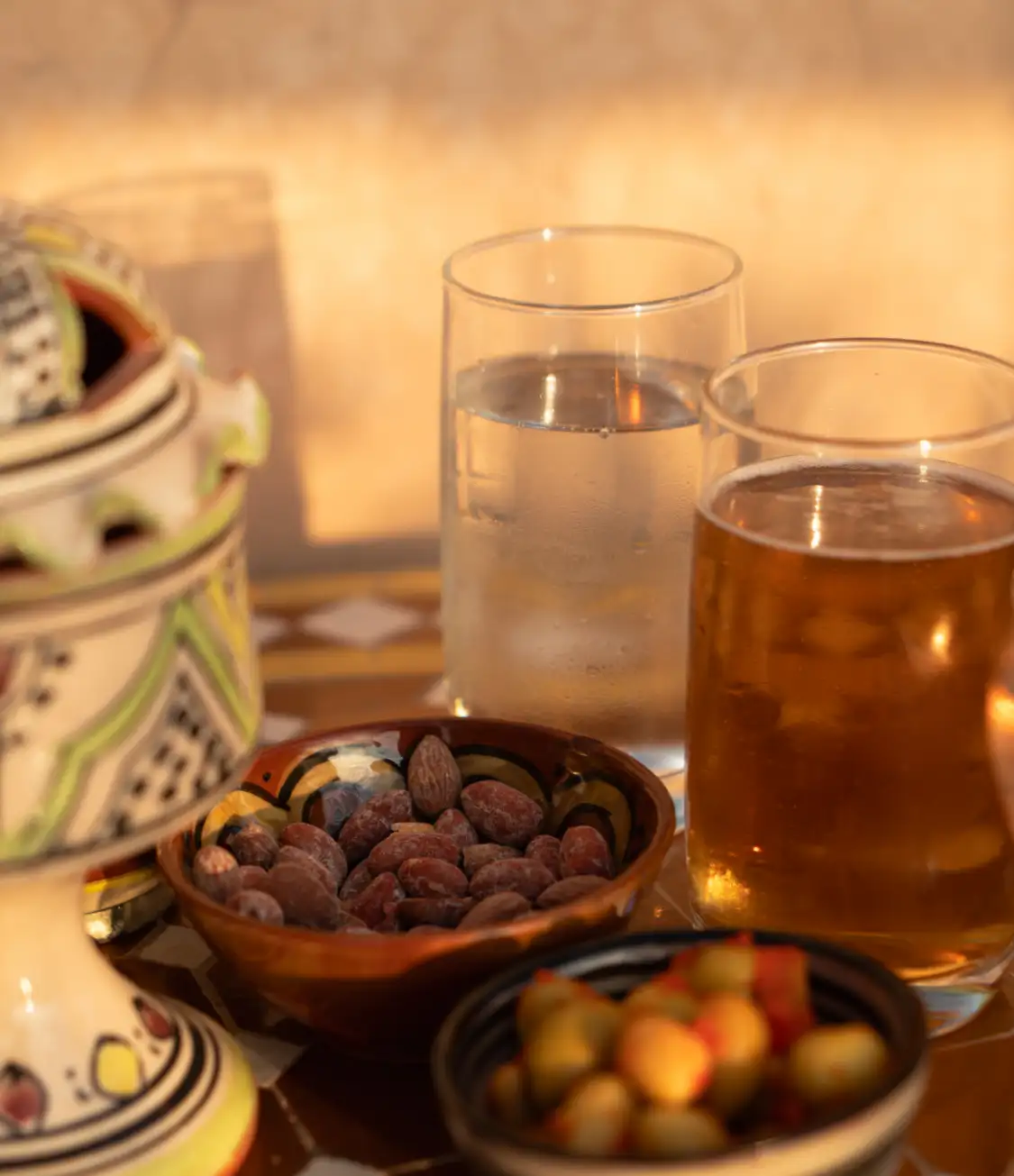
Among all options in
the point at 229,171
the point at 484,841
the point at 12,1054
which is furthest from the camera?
the point at 229,171

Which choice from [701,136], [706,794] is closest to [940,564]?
[706,794]

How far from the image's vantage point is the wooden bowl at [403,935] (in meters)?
0.52

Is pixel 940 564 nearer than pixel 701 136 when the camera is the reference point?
Yes

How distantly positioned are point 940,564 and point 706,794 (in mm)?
115

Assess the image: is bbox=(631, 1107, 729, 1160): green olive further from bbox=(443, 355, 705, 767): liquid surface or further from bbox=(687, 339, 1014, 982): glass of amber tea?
bbox=(443, 355, 705, 767): liquid surface

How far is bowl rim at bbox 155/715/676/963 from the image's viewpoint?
52 cm

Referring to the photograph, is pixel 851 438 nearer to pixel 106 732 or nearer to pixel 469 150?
pixel 106 732

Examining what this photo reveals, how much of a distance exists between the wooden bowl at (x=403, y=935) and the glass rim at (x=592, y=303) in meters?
0.16

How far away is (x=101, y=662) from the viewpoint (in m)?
0.44

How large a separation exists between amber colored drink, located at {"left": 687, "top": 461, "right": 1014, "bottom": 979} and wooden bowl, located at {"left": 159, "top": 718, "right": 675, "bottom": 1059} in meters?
0.04

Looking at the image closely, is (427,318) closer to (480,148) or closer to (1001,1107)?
(480,148)

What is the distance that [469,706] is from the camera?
2.33 feet

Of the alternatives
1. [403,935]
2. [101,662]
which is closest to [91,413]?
Answer: [101,662]

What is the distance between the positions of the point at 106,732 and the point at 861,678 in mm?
228
